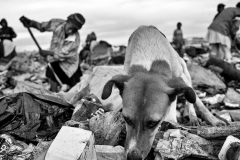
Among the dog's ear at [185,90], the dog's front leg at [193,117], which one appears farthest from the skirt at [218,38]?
the dog's ear at [185,90]

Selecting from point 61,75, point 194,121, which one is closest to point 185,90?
point 194,121

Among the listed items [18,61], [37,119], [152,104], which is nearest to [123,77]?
[152,104]

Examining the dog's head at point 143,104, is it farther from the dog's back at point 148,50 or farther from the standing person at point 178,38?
the standing person at point 178,38

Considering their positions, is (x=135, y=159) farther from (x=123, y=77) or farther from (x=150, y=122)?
(x=123, y=77)

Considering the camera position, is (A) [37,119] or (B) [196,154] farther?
(A) [37,119]

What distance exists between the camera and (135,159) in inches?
131

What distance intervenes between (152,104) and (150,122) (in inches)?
7.0

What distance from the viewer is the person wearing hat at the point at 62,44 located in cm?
805

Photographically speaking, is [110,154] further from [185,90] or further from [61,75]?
[61,75]

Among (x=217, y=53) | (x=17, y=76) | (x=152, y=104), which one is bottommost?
(x=17, y=76)

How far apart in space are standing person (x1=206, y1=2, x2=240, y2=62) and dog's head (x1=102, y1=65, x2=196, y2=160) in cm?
724

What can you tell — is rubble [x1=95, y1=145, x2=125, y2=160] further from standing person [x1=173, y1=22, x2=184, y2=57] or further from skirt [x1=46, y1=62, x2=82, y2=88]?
standing person [x1=173, y1=22, x2=184, y2=57]

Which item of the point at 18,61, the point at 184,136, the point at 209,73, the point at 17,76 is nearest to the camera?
the point at 184,136

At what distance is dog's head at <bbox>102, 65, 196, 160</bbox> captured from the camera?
11.3 ft
